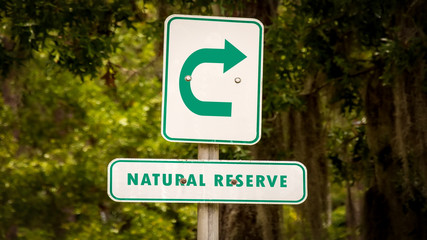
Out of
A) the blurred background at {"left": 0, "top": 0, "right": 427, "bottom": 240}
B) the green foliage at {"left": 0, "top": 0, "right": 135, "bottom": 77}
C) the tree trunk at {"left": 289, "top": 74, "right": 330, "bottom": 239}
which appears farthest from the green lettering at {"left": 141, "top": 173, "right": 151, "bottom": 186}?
the green foliage at {"left": 0, "top": 0, "right": 135, "bottom": 77}

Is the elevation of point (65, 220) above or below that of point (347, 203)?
above

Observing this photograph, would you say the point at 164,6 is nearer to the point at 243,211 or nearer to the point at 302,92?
the point at 302,92

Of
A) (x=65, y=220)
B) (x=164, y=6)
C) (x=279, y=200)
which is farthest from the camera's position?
(x=65, y=220)

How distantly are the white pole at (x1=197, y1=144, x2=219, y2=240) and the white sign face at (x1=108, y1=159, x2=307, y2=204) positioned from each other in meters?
0.03

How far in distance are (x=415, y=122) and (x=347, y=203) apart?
1446 mm

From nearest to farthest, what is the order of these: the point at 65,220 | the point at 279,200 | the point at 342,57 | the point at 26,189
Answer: the point at 279,200, the point at 342,57, the point at 26,189, the point at 65,220

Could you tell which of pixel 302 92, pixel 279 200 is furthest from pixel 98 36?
pixel 279 200

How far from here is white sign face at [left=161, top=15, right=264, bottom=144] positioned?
2512 millimetres

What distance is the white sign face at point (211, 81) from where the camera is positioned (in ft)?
8.24

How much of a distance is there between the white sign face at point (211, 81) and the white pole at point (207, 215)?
0.06m

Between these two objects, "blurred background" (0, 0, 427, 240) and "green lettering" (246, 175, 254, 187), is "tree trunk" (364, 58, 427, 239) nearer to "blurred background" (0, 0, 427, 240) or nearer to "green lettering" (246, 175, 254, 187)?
"blurred background" (0, 0, 427, 240)

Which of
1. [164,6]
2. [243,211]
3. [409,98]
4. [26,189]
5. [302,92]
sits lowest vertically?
[243,211]

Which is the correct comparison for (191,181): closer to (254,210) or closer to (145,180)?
(145,180)

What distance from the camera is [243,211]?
5883 mm
